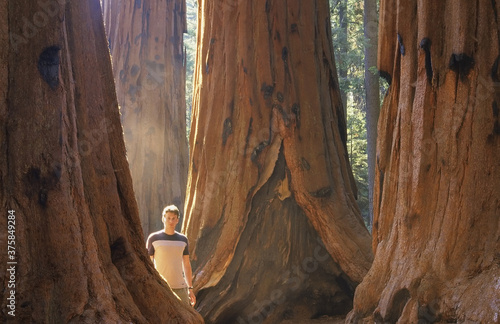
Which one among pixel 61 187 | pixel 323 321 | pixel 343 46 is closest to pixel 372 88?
pixel 343 46

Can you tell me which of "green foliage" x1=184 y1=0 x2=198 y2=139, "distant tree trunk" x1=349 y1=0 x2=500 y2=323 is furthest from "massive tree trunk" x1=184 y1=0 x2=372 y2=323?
"green foliage" x1=184 y1=0 x2=198 y2=139

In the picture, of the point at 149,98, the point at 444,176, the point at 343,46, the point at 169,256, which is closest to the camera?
the point at 444,176

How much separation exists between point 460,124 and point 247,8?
386 centimetres

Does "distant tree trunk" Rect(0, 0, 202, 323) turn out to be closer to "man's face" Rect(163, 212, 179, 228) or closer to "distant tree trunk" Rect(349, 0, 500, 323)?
"distant tree trunk" Rect(349, 0, 500, 323)

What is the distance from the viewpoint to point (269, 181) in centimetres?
736

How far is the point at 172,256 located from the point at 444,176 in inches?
112

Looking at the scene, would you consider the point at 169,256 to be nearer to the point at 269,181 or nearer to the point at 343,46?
the point at 269,181

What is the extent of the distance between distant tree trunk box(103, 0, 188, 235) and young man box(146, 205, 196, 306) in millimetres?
3905

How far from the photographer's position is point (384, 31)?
5.67 metres

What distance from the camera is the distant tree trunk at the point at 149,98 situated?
10.1 metres

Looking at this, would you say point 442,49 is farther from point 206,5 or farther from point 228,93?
point 206,5

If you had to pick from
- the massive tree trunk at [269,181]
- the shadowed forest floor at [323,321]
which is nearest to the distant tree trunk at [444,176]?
the shadowed forest floor at [323,321]

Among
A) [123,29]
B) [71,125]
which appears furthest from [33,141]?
[123,29]

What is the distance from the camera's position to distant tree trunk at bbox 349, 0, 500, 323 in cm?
425
